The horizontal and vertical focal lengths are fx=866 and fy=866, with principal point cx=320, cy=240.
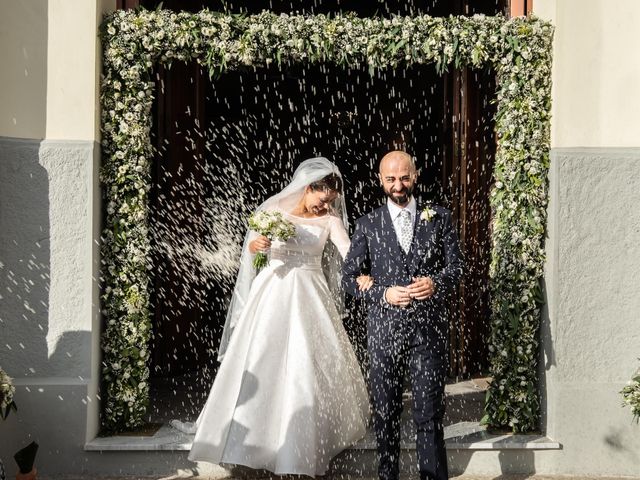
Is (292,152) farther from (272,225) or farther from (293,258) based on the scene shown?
(272,225)

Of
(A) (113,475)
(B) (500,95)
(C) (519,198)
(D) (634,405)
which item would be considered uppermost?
(B) (500,95)

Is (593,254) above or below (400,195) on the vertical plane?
below

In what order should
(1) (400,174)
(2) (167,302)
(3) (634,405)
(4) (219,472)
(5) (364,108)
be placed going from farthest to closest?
(5) (364,108), (2) (167,302), (4) (219,472), (3) (634,405), (1) (400,174)

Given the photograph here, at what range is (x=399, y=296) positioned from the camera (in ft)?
17.8

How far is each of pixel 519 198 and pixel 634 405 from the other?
1701 mm

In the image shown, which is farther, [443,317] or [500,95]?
[500,95]

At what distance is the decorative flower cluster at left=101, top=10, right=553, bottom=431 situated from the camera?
646 centimetres

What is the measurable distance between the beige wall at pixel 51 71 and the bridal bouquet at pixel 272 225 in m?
1.37

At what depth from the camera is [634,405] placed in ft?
A: 19.4

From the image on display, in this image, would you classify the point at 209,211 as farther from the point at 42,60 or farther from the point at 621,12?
the point at 621,12

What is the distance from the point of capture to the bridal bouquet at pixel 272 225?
6.21 m

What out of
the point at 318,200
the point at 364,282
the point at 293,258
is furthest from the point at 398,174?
the point at 293,258

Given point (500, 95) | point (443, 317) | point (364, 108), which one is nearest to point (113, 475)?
point (443, 317)

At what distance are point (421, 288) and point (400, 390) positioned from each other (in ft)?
2.42
